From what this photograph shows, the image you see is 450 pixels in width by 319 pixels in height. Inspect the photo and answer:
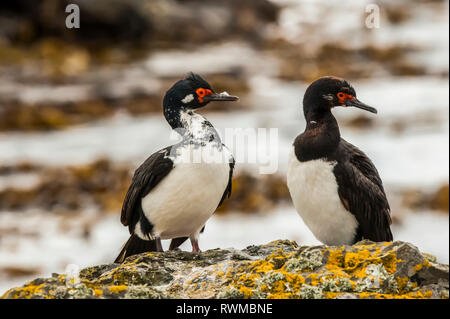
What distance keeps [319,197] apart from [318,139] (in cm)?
60

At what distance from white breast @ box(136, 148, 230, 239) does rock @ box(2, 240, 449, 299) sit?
1.19 m

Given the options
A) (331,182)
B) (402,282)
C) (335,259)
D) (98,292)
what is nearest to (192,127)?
(331,182)

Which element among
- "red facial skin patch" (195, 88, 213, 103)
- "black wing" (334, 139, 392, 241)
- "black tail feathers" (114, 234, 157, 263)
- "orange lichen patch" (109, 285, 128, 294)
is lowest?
"black tail feathers" (114, 234, 157, 263)

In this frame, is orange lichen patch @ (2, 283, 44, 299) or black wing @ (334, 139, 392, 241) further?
black wing @ (334, 139, 392, 241)

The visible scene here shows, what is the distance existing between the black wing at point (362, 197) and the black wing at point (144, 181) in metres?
1.85

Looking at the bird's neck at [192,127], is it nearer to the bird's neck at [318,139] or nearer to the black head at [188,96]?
the black head at [188,96]

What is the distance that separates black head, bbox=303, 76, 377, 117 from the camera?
746 cm

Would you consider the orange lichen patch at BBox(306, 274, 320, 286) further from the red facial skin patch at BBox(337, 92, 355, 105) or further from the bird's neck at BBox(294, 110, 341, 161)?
the red facial skin patch at BBox(337, 92, 355, 105)

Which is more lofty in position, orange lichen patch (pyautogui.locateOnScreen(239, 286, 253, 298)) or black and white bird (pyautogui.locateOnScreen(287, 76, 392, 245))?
black and white bird (pyautogui.locateOnScreen(287, 76, 392, 245))

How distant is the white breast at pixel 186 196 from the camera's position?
7535mm

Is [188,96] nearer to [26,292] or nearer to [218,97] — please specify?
[218,97]

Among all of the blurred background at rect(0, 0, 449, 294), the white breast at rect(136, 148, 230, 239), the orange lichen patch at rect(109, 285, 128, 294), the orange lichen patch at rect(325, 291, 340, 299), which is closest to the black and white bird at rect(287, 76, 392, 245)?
the white breast at rect(136, 148, 230, 239)

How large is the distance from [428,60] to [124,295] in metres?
34.5

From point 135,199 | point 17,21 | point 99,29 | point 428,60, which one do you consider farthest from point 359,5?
point 135,199
